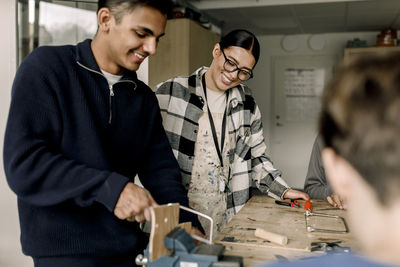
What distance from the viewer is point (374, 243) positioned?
590 millimetres

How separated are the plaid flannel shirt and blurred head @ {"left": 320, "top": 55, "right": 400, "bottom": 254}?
1448 millimetres

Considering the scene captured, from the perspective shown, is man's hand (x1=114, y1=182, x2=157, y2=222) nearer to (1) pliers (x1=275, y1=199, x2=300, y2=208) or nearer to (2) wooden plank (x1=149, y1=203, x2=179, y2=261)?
(2) wooden plank (x1=149, y1=203, x2=179, y2=261)

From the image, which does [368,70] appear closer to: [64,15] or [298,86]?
[64,15]

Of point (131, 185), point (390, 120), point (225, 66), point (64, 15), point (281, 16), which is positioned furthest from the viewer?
point (281, 16)

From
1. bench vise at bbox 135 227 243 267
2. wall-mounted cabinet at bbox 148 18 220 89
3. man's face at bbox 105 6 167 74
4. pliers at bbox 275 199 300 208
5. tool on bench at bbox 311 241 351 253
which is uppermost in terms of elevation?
wall-mounted cabinet at bbox 148 18 220 89

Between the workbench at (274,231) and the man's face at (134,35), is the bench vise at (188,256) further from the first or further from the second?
the man's face at (134,35)

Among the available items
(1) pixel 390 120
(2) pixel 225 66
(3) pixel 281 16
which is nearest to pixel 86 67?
(2) pixel 225 66

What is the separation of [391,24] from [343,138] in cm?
579

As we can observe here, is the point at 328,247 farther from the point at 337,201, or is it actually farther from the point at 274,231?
the point at 337,201

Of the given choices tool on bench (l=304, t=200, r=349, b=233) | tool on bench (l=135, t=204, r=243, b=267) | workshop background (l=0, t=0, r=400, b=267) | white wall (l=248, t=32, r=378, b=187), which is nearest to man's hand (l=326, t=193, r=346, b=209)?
tool on bench (l=304, t=200, r=349, b=233)

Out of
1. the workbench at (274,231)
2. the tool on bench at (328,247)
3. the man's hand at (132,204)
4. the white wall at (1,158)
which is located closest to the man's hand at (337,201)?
the workbench at (274,231)

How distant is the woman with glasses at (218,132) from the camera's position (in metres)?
2.05

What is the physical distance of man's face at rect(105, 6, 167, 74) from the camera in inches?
49.7

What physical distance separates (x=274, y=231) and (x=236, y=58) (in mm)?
933
